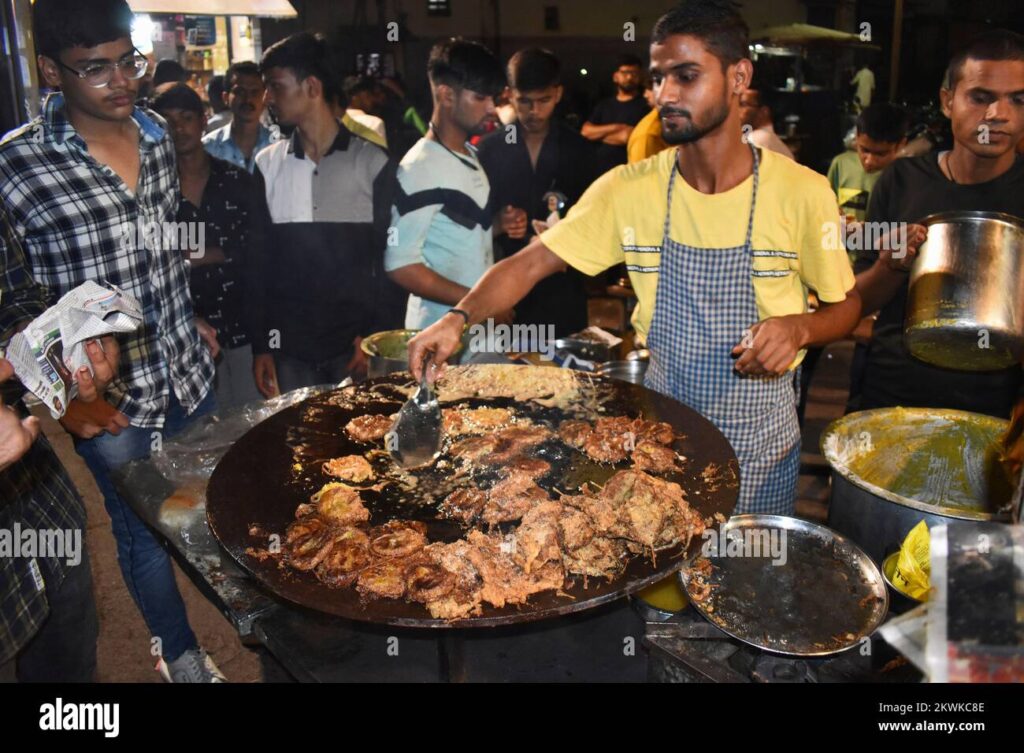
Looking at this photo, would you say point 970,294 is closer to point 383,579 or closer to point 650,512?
point 650,512

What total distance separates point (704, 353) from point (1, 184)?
2924 millimetres

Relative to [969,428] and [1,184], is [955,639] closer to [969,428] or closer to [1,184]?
[969,428]

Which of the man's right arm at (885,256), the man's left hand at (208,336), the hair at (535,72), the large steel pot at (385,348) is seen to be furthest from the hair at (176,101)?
the man's right arm at (885,256)

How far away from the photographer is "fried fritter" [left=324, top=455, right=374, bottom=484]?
254 centimetres

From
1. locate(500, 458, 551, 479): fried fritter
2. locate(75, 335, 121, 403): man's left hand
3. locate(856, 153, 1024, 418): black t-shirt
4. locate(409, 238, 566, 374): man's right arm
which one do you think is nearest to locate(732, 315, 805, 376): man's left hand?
locate(500, 458, 551, 479): fried fritter

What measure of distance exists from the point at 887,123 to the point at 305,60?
4701 millimetres

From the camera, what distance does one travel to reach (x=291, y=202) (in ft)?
14.5

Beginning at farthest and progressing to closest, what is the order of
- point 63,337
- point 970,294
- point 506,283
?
point 506,283
point 970,294
point 63,337

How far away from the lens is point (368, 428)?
9.34 feet

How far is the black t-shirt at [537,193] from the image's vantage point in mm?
5969

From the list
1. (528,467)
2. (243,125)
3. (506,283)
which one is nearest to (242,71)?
(243,125)

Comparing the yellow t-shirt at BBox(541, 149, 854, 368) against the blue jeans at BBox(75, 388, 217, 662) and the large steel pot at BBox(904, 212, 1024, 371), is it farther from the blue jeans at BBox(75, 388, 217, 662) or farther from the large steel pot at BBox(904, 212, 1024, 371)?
the blue jeans at BBox(75, 388, 217, 662)

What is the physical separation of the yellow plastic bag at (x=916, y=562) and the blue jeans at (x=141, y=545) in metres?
2.98
